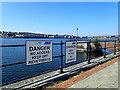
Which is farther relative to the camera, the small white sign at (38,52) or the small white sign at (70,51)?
the small white sign at (70,51)

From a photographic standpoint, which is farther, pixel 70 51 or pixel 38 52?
pixel 70 51

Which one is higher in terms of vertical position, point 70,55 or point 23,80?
point 70,55

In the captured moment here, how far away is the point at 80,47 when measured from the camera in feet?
99.1

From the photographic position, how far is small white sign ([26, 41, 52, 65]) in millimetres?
4086

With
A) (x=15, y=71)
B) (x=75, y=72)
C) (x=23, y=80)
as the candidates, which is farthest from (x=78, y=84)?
(x=15, y=71)

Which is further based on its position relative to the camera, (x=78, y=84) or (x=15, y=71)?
Answer: (x=15, y=71)

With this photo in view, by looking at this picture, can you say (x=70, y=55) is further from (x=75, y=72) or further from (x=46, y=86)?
(x=46, y=86)

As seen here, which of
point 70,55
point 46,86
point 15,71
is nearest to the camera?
point 46,86

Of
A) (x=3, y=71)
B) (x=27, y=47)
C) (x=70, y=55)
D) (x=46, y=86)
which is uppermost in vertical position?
(x=27, y=47)

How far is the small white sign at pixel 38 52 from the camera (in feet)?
13.4

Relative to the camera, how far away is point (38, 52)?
4.40 meters

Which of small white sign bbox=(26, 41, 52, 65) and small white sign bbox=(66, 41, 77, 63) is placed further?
small white sign bbox=(66, 41, 77, 63)

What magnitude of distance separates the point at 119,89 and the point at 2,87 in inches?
122

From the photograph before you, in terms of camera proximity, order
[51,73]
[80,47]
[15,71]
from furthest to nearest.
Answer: [80,47] < [15,71] < [51,73]
